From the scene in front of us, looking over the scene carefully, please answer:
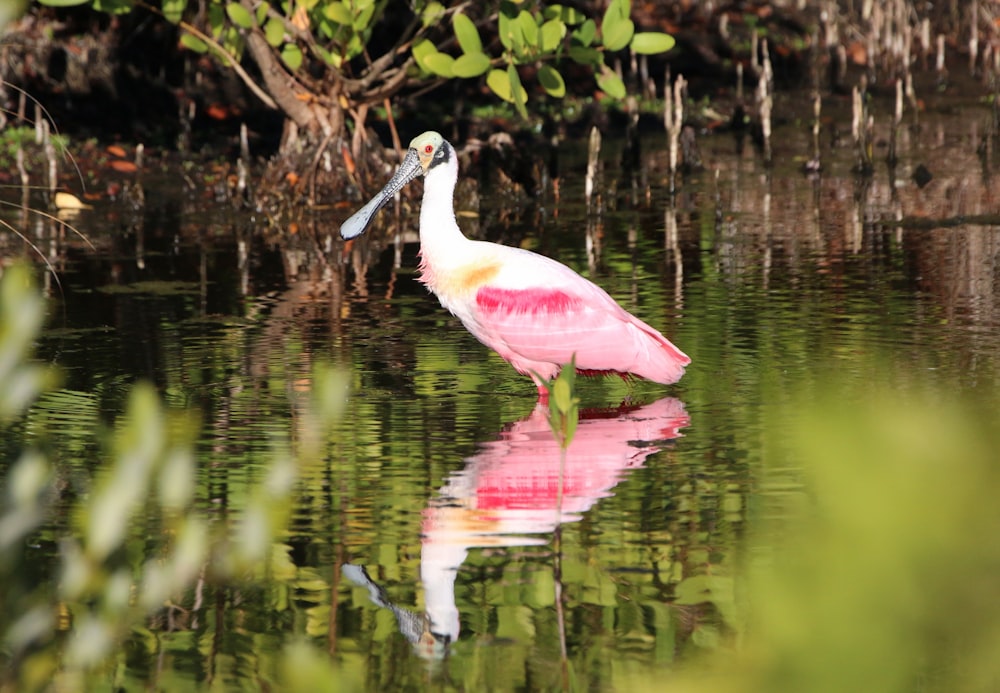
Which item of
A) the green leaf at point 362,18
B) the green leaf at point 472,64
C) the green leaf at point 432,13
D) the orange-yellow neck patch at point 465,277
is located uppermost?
the green leaf at point 432,13

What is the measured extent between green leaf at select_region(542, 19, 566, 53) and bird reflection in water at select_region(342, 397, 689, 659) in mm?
4494

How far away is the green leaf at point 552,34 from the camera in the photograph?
34.1ft

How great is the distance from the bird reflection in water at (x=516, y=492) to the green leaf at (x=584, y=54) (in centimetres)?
494

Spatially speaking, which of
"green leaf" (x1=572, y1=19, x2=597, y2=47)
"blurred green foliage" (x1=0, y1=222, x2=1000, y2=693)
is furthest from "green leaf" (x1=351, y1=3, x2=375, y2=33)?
"blurred green foliage" (x1=0, y1=222, x2=1000, y2=693)

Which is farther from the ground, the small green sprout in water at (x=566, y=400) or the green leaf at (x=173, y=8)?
the green leaf at (x=173, y=8)

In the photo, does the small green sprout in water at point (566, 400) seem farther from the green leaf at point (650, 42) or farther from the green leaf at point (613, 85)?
the green leaf at point (613, 85)

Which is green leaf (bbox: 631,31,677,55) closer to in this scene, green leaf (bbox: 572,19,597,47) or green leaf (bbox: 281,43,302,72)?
green leaf (bbox: 572,19,597,47)

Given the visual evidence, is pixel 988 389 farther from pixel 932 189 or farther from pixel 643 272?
pixel 932 189

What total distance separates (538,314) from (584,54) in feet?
16.4

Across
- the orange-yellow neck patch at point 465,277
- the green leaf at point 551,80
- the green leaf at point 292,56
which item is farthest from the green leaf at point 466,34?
the orange-yellow neck patch at point 465,277

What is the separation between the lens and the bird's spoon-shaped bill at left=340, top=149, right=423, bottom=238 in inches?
281

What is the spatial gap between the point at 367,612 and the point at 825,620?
304 centimetres

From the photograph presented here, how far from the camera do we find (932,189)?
488 inches

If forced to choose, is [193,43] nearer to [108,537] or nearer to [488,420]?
[488,420]
